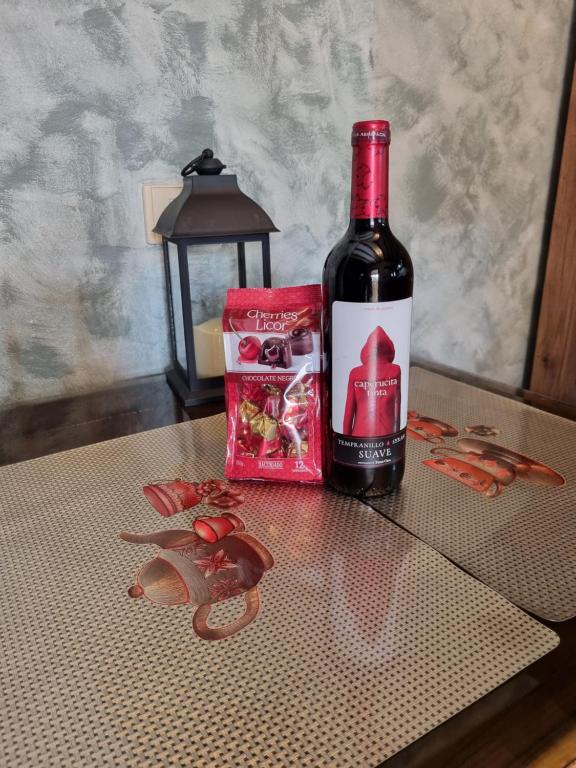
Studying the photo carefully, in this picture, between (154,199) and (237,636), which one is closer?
(237,636)

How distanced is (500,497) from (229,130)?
0.82 metres

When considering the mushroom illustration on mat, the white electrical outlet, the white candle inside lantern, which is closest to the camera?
the mushroom illustration on mat

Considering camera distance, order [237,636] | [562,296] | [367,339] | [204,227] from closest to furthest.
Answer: [237,636] < [367,339] < [204,227] < [562,296]

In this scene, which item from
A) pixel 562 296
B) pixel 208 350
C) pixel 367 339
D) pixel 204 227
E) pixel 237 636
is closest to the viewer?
pixel 237 636

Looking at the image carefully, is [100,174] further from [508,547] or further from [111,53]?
[508,547]

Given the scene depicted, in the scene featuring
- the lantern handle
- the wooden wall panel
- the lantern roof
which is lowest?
the wooden wall panel

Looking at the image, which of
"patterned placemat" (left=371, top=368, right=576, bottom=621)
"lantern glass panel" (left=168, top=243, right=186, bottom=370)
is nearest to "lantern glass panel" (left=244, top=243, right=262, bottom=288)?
"lantern glass panel" (left=168, top=243, right=186, bottom=370)

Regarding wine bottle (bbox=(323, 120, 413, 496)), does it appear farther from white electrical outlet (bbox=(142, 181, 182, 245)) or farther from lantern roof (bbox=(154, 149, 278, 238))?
white electrical outlet (bbox=(142, 181, 182, 245))

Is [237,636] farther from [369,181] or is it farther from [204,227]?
[204,227]

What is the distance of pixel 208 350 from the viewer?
929 millimetres

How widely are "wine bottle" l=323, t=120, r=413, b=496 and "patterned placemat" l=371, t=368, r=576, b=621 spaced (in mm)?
56

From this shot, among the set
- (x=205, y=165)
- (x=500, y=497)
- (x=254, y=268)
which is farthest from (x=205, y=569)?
(x=254, y=268)

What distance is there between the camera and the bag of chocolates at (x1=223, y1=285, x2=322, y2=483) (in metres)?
0.64

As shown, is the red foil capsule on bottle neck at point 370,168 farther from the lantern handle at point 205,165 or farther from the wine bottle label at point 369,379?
the lantern handle at point 205,165
